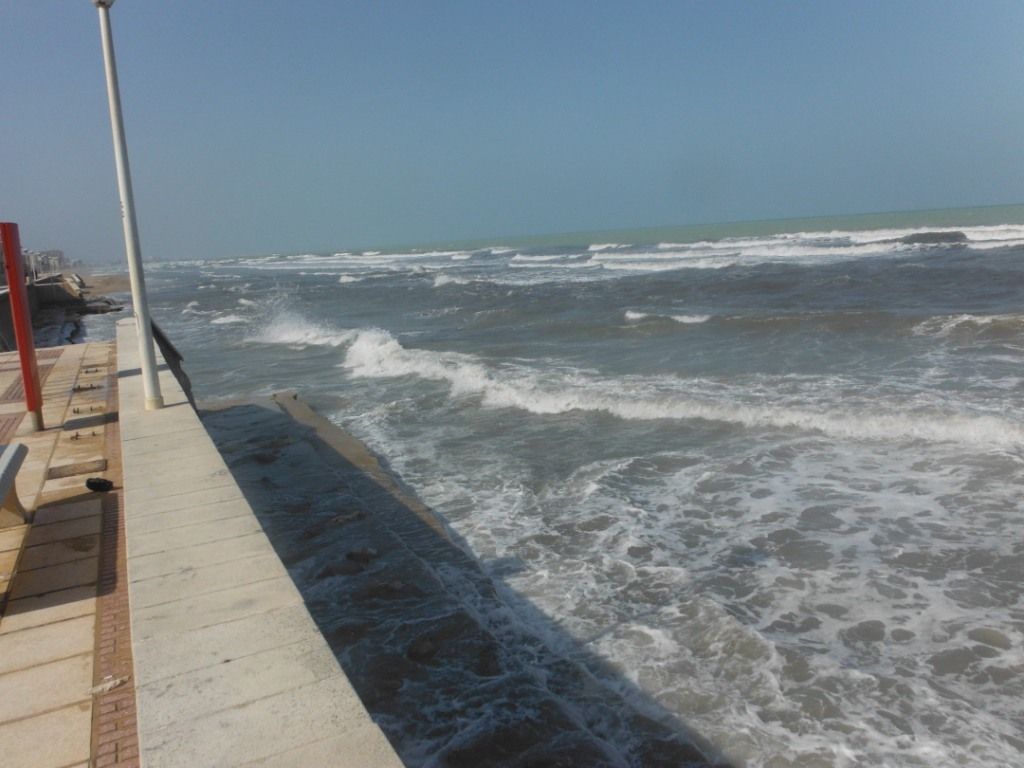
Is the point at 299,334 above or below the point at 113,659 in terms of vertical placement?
below

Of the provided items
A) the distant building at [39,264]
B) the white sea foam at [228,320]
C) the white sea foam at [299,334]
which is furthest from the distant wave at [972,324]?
the distant building at [39,264]

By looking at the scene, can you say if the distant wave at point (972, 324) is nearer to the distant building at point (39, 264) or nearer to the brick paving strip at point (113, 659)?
the brick paving strip at point (113, 659)

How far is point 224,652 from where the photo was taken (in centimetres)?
299

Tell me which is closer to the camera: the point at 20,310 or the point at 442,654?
the point at 442,654

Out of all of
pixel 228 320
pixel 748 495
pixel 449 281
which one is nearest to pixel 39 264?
pixel 228 320

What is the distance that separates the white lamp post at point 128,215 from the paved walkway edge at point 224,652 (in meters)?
2.59

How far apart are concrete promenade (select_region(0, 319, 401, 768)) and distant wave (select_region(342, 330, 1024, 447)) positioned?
7.10m

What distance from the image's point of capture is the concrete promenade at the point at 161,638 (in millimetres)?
2531

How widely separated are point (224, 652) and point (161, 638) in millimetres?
358

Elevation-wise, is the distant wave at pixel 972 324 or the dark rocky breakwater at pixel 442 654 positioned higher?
the distant wave at pixel 972 324

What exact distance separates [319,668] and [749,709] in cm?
271

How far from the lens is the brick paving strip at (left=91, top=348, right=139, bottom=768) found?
284cm

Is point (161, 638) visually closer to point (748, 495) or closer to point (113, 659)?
point (113, 659)

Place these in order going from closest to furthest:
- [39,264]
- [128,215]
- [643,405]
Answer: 1. [128,215]
2. [643,405]
3. [39,264]
